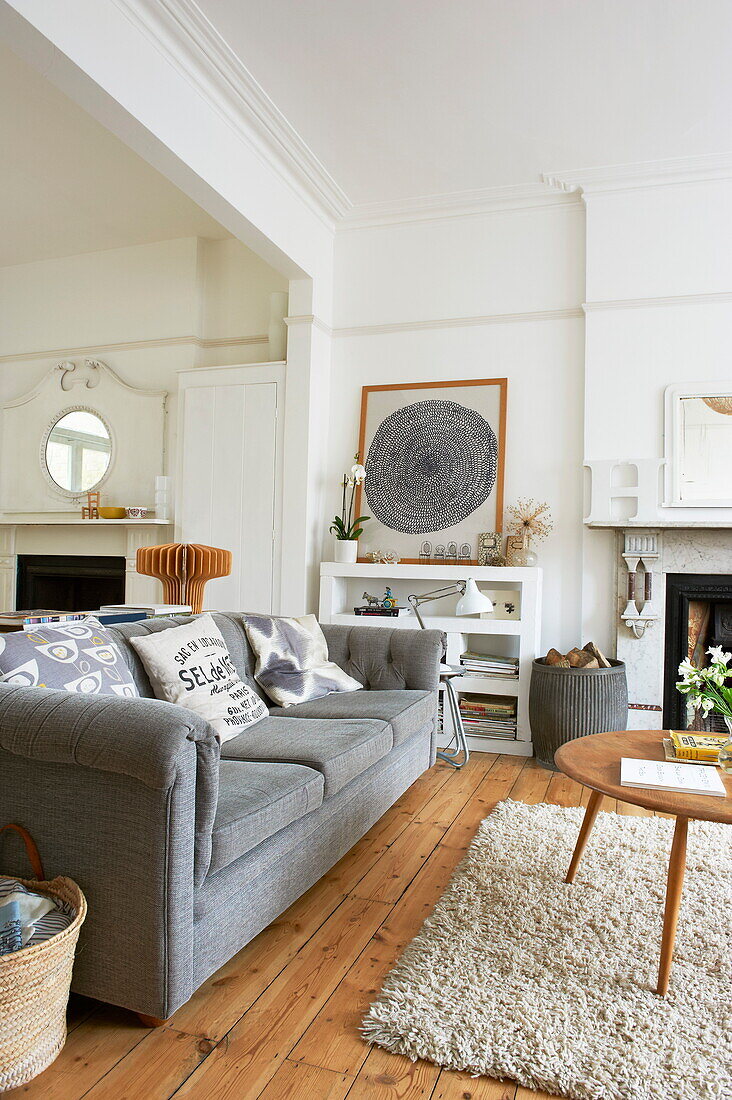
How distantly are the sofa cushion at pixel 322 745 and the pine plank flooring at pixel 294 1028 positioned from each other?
376mm

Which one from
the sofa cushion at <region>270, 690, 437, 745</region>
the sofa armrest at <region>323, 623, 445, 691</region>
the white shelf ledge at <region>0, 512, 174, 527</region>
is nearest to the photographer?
the sofa cushion at <region>270, 690, 437, 745</region>

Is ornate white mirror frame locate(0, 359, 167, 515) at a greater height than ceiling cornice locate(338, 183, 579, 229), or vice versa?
ceiling cornice locate(338, 183, 579, 229)

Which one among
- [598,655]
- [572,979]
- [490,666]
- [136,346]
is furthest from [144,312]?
[572,979]

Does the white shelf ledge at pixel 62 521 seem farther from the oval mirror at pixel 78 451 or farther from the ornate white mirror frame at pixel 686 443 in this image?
the ornate white mirror frame at pixel 686 443

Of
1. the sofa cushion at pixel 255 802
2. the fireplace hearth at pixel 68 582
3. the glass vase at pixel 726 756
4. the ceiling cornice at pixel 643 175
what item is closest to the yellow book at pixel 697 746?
the glass vase at pixel 726 756

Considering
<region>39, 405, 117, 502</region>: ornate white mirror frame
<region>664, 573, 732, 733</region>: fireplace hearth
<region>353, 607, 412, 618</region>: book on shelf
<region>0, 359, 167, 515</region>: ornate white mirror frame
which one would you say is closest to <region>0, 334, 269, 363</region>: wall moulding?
<region>0, 359, 167, 515</region>: ornate white mirror frame

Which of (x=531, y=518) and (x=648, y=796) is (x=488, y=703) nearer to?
(x=531, y=518)

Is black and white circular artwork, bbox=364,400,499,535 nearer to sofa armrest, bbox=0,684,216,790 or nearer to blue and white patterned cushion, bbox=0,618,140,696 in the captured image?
blue and white patterned cushion, bbox=0,618,140,696

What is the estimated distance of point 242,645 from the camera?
9.89 feet

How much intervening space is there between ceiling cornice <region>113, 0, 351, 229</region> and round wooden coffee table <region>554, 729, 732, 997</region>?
3.18m

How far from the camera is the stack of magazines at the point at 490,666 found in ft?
13.8

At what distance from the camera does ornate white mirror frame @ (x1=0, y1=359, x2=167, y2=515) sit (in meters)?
5.27

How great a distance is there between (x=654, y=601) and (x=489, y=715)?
1104mm

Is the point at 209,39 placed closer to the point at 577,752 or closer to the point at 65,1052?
the point at 577,752
